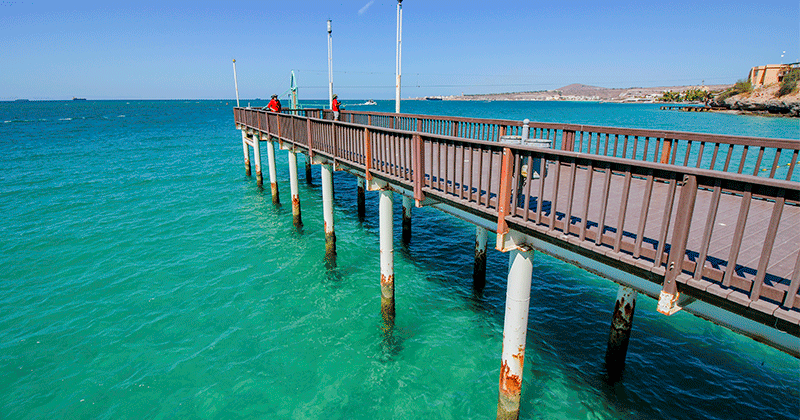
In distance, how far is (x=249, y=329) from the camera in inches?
414

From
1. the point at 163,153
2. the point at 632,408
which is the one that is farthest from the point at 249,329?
the point at 163,153

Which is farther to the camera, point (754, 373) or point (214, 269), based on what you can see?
point (214, 269)

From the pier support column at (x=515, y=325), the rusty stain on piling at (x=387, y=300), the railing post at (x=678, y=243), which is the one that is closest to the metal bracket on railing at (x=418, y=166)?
the pier support column at (x=515, y=325)

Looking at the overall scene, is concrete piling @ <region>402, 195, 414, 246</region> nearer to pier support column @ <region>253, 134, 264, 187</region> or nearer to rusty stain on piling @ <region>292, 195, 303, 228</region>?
rusty stain on piling @ <region>292, 195, 303, 228</region>

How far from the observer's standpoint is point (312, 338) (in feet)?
33.1

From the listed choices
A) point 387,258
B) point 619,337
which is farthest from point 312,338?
point 619,337

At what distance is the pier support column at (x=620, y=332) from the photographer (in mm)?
8273

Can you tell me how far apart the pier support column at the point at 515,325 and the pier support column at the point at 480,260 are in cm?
544

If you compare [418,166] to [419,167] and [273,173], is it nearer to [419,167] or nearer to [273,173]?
[419,167]

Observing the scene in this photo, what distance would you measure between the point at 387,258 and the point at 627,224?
5818 mm

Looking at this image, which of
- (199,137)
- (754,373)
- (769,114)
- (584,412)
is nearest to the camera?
(584,412)

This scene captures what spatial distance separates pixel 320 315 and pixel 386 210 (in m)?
3.65

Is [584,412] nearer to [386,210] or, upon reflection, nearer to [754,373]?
[754,373]

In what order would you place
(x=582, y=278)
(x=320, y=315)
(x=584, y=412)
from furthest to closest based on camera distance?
(x=582, y=278) < (x=320, y=315) < (x=584, y=412)
